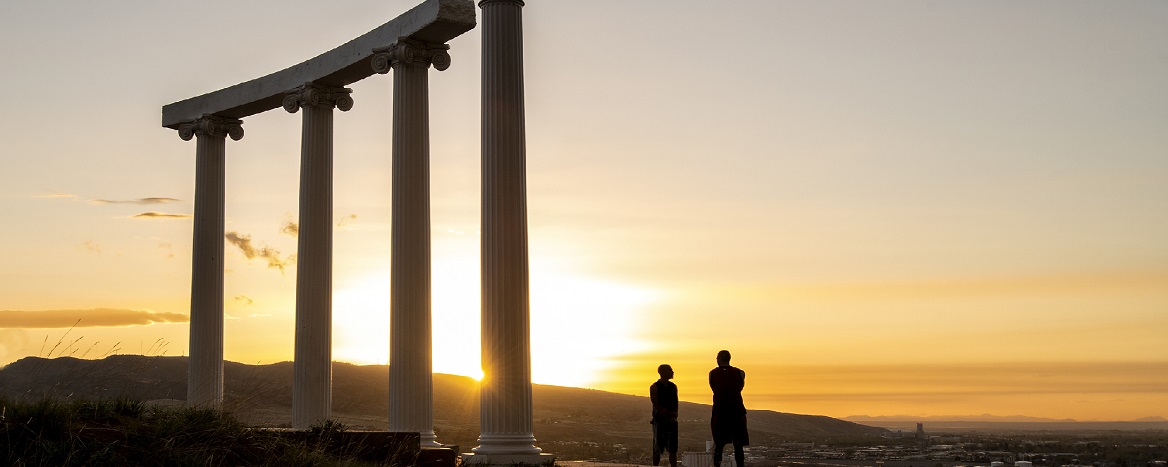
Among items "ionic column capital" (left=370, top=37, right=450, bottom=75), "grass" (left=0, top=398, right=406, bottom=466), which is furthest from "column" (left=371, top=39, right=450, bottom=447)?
"grass" (left=0, top=398, right=406, bottom=466)

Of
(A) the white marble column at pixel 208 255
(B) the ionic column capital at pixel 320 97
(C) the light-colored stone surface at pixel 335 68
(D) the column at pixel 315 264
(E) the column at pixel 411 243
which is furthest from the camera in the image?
(A) the white marble column at pixel 208 255

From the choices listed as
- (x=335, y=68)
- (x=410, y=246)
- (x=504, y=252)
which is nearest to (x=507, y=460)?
(x=504, y=252)

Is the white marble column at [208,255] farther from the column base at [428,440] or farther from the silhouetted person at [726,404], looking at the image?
the silhouetted person at [726,404]

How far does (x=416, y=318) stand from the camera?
156 feet

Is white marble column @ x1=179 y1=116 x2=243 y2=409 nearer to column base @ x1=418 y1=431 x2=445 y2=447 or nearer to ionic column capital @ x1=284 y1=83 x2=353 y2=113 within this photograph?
ionic column capital @ x1=284 y1=83 x2=353 y2=113

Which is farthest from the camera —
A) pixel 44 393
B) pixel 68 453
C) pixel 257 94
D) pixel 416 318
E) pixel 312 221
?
pixel 257 94

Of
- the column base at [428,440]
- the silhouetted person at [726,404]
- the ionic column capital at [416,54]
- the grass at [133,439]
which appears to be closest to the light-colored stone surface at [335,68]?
the ionic column capital at [416,54]

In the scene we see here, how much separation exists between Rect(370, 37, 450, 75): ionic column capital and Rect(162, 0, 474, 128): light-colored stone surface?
265mm

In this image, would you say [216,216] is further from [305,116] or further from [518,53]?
[518,53]

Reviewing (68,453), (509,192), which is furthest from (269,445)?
(509,192)

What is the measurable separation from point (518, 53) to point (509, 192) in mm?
5019

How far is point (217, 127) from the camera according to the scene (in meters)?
60.9

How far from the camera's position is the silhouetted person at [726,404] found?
37.0m

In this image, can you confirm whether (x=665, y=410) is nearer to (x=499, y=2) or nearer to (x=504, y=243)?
(x=504, y=243)
